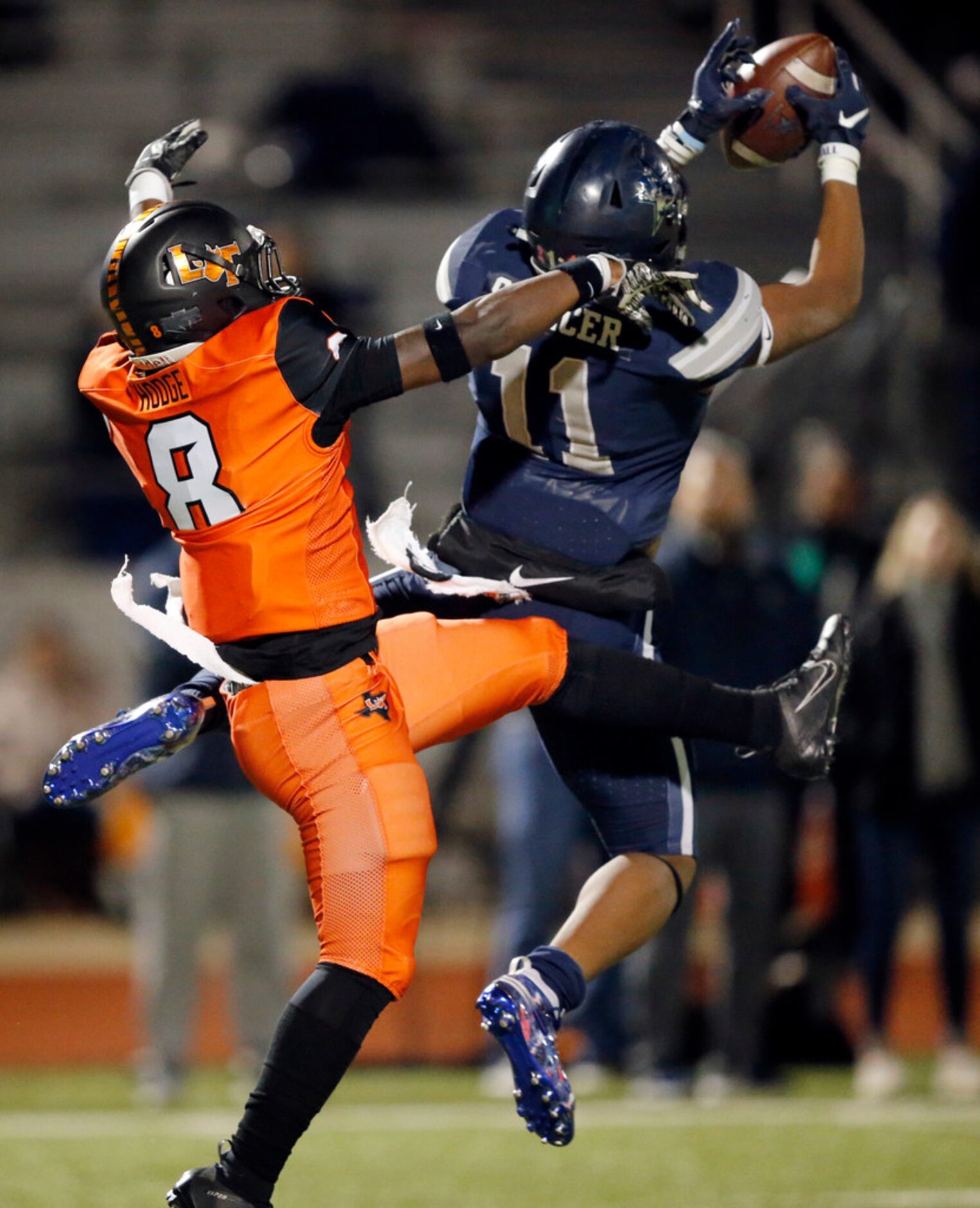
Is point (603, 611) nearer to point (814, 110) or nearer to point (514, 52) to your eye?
point (814, 110)

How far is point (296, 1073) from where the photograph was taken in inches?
132

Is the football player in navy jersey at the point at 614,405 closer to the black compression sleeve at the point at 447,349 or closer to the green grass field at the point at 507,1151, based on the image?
the black compression sleeve at the point at 447,349

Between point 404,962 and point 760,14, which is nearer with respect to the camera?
point 404,962

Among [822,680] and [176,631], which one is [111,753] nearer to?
[176,631]

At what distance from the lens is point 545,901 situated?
21.9 feet

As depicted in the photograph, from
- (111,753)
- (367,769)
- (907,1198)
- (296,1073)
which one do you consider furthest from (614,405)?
(907,1198)

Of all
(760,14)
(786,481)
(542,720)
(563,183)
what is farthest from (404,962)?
(760,14)

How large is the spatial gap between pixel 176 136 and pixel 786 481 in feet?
15.7

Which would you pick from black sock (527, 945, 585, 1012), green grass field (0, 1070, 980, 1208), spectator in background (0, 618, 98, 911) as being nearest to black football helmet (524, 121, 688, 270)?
black sock (527, 945, 585, 1012)

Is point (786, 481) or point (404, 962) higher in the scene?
point (404, 962)

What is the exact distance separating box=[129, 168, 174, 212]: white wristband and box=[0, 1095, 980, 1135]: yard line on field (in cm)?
299

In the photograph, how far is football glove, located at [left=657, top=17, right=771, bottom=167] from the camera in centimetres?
407

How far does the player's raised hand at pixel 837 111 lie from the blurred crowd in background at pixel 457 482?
5.15 ft

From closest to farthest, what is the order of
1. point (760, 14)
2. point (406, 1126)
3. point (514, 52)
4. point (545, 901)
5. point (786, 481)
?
point (406, 1126), point (545, 901), point (786, 481), point (760, 14), point (514, 52)
